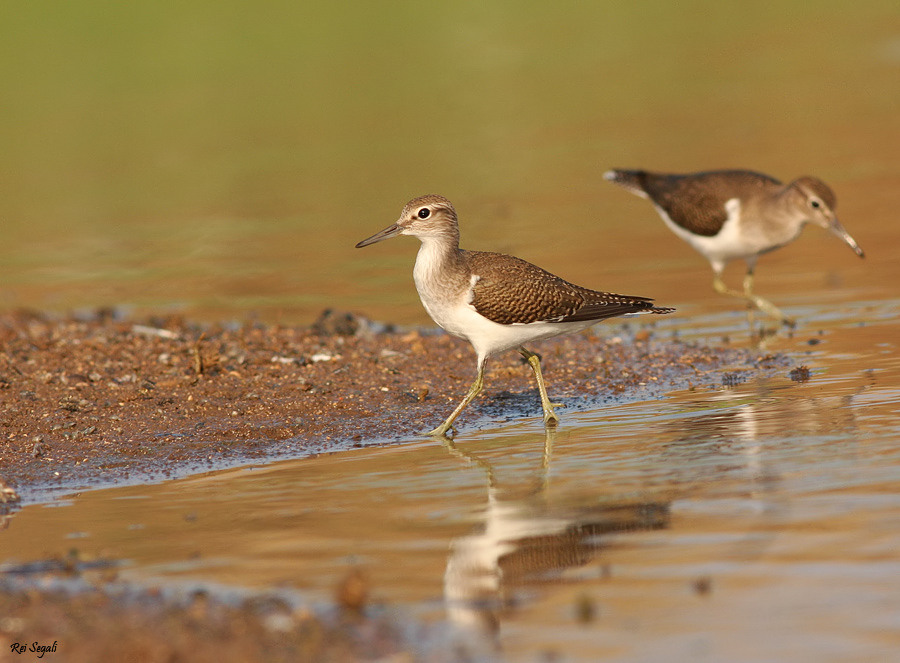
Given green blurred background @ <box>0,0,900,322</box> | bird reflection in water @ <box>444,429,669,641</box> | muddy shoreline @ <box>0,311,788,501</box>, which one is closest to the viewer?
bird reflection in water @ <box>444,429,669,641</box>

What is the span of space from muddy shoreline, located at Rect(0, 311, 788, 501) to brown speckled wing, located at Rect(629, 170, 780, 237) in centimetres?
192

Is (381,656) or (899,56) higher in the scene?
(899,56)

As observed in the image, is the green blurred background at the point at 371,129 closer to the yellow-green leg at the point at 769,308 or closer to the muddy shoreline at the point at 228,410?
the yellow-green leg at the point at 769,308

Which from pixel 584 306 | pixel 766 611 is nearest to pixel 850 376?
pixel 584 306

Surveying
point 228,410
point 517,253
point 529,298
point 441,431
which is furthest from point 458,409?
point 517,253

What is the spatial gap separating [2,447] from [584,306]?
14.8 feet

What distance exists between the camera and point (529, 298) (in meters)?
9.48

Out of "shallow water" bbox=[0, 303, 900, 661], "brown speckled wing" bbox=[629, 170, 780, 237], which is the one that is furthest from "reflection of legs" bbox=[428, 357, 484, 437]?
"brown speckled wing" bbox=[629, 170, 780, 237]

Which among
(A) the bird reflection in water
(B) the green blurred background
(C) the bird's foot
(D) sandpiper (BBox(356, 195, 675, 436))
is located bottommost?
(A) the bird reflection in water

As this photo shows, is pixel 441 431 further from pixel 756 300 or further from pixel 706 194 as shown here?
pixel 706 194

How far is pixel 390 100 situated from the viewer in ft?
105

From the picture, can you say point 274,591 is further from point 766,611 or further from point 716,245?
point 716,245

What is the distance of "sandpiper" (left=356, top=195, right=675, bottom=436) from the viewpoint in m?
9.31

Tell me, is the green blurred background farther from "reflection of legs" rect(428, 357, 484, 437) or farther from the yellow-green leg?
"reflection of legs" rect(428, 357, 484, 437)
